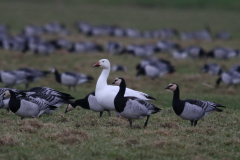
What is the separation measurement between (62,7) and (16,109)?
2087 inches

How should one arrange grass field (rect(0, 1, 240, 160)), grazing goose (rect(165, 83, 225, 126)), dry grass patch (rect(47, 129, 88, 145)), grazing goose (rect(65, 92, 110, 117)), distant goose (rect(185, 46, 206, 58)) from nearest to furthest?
grass field (rect(0, 1, 240, 160)) < dry grass patch (rect(47, 129, 88, 145)) < grazing goose (rect(165, 83, 225, 126)) < grazing goose (rect(65, 92, 110, 117)) < distant goose (rect(185, 46, 206, 58))

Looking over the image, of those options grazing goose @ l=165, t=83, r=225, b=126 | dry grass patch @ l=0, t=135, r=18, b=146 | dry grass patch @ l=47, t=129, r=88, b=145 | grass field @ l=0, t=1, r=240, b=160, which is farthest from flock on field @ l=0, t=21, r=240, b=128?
dry grass patch @ l=0, t=135, r=18, b=146

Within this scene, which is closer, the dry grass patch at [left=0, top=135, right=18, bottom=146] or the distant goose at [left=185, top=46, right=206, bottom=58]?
the dry grass patch at [left=0, top=135, right=18, bottom=146]

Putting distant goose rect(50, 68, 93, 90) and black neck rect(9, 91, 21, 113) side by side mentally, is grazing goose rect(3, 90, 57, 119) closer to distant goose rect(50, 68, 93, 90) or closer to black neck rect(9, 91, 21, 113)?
black neck rect(9, 91, 21, 113)

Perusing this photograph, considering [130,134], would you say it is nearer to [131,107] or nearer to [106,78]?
[131,107]

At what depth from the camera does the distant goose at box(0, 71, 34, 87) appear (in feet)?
56.3

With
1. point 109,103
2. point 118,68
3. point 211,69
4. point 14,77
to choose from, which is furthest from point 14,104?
point 211,69

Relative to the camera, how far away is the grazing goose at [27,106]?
31.0ft

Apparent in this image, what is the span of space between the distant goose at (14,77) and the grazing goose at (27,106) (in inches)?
300

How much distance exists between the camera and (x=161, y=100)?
601 inches

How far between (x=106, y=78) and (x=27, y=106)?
7.89ft

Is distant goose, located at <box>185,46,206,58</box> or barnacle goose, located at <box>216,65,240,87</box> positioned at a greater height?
barnacle goose, located at <box>216,65,240,87</box>

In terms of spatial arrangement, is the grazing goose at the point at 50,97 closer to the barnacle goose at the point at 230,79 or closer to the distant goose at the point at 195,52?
A: the barnacle goose at the point at 230,79

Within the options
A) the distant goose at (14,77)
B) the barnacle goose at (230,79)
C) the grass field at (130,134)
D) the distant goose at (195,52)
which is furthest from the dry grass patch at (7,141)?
the distant goose at (195,52)
